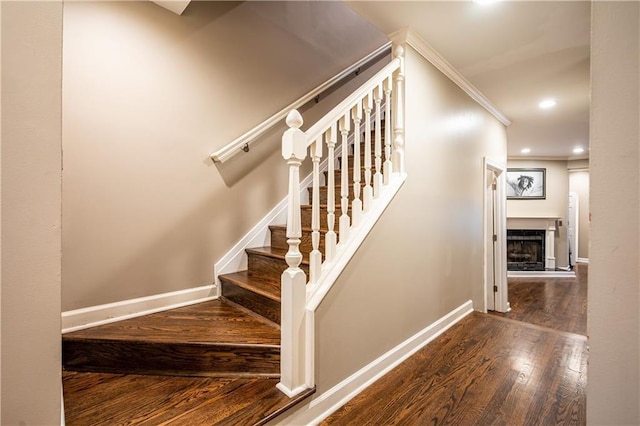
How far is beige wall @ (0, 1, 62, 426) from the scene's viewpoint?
2.35 ft

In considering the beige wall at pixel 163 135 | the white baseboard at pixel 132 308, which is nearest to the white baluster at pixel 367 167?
the beige wall at pixel 163 135

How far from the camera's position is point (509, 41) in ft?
7.18

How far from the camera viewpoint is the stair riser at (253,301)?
176cm

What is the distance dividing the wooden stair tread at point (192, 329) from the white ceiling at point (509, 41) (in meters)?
2.08

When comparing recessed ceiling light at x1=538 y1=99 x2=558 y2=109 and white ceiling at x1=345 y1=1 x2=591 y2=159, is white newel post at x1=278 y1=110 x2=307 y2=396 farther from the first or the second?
recessed ceiling light at x1=538 y1=99 x2=558 y2=109

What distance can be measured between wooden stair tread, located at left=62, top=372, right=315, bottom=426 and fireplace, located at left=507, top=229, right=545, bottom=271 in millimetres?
7254

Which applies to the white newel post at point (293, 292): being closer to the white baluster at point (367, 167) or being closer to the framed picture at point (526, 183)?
the white baluster at point (367, 167)

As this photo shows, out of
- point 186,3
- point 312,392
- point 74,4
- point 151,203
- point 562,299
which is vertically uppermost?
point 186,3

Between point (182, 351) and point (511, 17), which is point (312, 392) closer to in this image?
point (182, 351)

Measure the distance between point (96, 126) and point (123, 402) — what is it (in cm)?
154

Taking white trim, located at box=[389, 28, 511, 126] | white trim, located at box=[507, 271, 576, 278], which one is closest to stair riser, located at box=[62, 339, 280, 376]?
white trim, located at box=[389, 28, 511, 126]

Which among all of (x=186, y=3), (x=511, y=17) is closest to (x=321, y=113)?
(x=186, y=3)

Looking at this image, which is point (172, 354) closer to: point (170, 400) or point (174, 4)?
point (170, 400)

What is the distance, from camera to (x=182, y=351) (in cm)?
151
